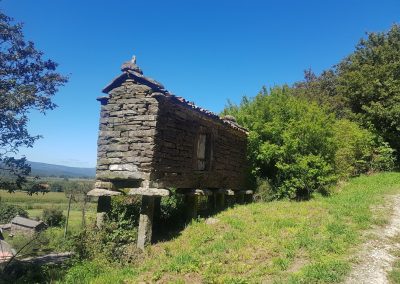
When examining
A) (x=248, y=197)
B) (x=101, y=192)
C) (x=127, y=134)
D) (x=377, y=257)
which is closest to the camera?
(x=377, y=257)

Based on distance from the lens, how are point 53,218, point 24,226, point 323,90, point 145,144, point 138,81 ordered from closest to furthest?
1. point 145,144
2. point 138,81
3. point 323,90
4. point 24,226
5. point 53,218

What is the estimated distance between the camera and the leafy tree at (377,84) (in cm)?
2116

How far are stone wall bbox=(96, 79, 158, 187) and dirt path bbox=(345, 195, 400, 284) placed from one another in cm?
595

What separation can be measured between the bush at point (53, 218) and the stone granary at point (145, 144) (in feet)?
162

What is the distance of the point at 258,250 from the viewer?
9305 mm

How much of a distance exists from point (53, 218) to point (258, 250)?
54.8m

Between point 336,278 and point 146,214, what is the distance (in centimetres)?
554

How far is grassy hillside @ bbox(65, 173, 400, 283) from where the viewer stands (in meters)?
7.93

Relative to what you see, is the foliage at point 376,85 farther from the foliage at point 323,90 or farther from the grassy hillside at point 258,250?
the grassy hillside at point 258,250

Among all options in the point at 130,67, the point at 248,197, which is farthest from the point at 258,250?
the point at 248,197

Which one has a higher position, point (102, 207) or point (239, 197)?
point (239, 197)

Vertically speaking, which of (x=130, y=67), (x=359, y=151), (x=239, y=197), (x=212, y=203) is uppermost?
(x=130, y=67)

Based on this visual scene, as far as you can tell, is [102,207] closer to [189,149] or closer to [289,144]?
[189,149]

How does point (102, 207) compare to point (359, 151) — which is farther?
point (359, 151)
